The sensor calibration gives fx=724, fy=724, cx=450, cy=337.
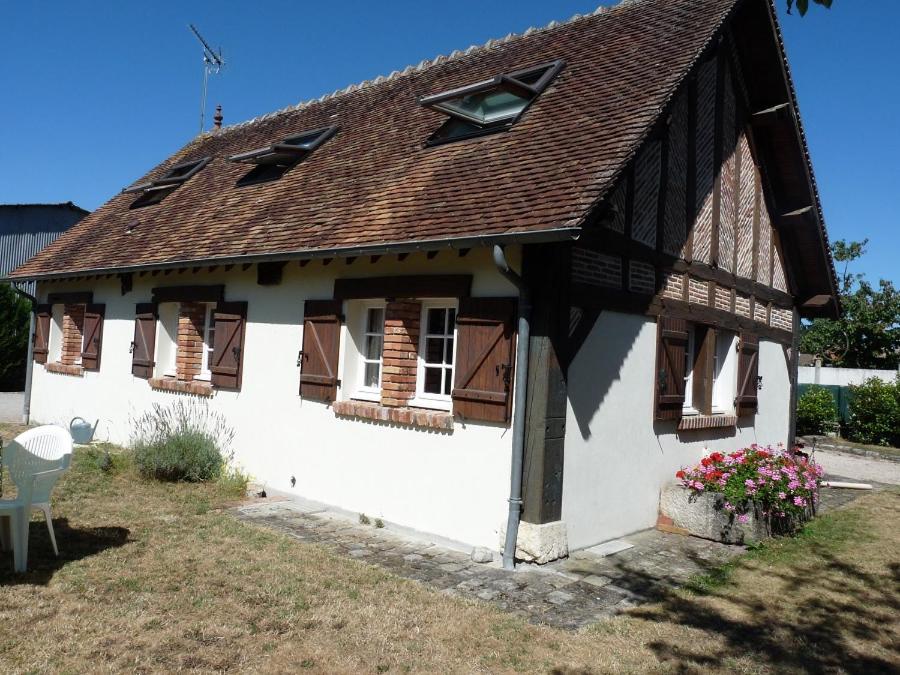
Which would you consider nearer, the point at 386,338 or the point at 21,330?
the point at 386,338

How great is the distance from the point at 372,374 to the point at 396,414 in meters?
0.98

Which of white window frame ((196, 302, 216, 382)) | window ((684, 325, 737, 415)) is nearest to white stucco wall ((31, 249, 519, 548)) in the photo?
white window frame ((196, 302, 216, 382))

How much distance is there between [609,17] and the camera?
9.86 m

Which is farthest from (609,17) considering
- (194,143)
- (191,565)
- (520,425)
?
(194,143)

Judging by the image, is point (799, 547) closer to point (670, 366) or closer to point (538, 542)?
point (670, 366)

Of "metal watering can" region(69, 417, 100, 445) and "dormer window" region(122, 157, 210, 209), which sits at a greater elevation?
"dormer window" region(122, 157, 210, 209)

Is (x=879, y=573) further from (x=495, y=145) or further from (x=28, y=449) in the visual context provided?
(x=28, y=449)

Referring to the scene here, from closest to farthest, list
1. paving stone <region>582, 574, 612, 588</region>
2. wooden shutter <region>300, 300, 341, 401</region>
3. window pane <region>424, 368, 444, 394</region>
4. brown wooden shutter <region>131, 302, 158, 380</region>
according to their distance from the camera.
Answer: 1. paving stone <region>582, 574, 612, 588</region>
2. window pane <region>424, 368, 444, 394</region>
3. wooden shutter <region>300, 300, 341, 401</region>
4. brown wooden shutter <region>131, 302, 158, 380</region>

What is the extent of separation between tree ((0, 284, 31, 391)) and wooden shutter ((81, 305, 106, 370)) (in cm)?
950

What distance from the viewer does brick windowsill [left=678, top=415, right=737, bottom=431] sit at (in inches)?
318

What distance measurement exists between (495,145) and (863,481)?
30.1 feet

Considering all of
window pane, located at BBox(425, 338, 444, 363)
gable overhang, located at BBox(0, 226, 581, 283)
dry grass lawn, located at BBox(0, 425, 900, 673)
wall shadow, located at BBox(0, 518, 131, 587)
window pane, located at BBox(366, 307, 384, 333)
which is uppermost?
gable overhang, located at BBox(0, 226, 581, 283)

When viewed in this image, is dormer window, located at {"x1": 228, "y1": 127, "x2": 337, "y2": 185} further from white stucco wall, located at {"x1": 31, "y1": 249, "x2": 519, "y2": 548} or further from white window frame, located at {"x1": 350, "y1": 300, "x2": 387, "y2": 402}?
white window frame, located at {"x1": 350, "y1": 300, "x2": 387, "y2": 402}

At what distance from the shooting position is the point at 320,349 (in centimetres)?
779
